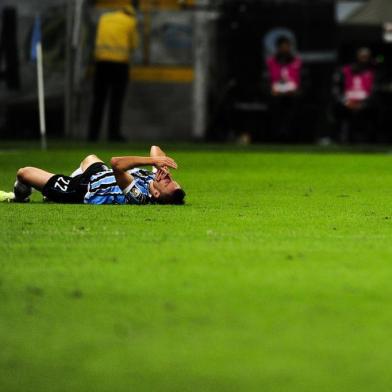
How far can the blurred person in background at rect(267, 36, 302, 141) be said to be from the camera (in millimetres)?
24750

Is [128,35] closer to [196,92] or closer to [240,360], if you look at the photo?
[196,92]

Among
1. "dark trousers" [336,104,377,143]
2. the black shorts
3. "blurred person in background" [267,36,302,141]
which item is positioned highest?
the black shorts

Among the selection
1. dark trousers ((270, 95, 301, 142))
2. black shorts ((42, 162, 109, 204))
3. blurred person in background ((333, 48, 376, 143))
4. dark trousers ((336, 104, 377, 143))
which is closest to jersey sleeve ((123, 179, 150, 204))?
black shorts ((42, 162, 109, 204))

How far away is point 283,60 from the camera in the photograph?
973 inches

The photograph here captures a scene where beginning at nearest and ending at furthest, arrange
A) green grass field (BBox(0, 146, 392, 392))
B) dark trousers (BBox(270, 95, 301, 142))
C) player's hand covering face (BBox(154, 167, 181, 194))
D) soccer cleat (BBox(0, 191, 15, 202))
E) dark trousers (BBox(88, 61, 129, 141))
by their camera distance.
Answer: green grass field (BBox(0, 146, 392, 392)), player's hand covering face (BBox(154, 167, 181, 194)), soccer cleat (BBox(0, 191, 15, 202)), dark trousers (BBox(88, 61, 129, 141)), dark trousers (BBox(270, 95, 301, 142))

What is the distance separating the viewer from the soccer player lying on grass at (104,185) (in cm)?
1048

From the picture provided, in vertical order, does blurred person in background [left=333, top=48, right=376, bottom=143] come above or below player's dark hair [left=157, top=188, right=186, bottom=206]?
below

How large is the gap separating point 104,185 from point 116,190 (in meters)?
0.11

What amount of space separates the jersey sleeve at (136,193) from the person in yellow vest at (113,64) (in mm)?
12152

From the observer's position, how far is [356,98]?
84.0ft

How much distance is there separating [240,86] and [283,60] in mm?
885

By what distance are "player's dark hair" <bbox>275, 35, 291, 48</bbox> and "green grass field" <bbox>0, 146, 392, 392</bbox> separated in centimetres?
1395

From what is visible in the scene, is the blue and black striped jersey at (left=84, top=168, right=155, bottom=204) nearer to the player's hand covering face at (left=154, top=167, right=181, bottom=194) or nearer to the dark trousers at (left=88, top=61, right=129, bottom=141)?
the player's hand covering face at (left=154, top=167, right=181, bottom=194)

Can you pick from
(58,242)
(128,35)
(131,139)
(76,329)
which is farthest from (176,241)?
(131,139)
